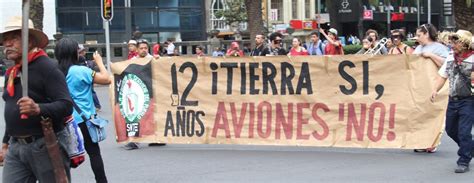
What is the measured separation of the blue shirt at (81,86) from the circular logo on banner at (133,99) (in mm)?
2842

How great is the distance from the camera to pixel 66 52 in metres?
6.85

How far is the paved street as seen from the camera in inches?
316

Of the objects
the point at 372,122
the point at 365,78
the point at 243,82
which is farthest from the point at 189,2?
the point at 372,122

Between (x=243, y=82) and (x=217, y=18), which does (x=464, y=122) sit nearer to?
(x=243, y=82)

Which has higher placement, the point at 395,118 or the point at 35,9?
the point at 35,9

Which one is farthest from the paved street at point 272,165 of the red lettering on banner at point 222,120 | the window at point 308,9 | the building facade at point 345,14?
the window at point 308,9

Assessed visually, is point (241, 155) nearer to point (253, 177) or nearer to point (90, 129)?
point (253, 177)

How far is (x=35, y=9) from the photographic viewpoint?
2420cm

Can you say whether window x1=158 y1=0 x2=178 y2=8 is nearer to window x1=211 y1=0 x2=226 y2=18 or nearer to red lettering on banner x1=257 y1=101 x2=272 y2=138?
window x1=211 y1=0 x2=226 y2=18

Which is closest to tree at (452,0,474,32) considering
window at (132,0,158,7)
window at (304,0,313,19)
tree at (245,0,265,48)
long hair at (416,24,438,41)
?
tree at (245,0,265,48)

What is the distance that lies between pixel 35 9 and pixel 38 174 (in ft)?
66.5

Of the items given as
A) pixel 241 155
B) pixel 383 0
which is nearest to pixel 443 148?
pixel 241 155

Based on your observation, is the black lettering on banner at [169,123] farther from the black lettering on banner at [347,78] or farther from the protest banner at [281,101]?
the black lettering on banner at [347,78]

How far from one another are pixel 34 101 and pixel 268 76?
16.8 ft
